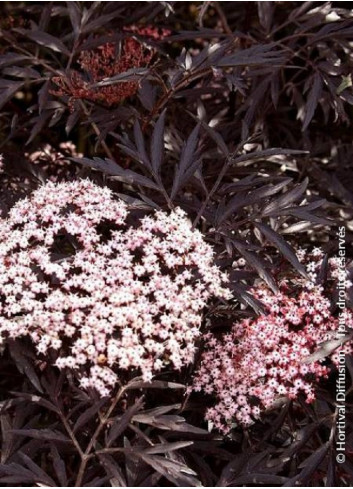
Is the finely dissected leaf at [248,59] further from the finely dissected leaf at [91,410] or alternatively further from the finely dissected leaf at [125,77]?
the finely dissected leaf at [91,410]

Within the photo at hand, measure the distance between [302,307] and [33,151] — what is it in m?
1.42

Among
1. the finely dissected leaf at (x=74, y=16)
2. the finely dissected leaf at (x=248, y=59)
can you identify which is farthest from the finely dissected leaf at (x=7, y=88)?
the finely dissected leaf at (x=248, y=59)

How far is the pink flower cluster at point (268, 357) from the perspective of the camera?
1945 mm

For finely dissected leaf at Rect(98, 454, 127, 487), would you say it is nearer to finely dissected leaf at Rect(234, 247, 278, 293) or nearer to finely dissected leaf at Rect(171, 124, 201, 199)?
finely dissected leaf at Rect(234, 247, 278, 293)

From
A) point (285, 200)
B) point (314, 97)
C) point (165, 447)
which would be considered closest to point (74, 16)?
point (314, 97)

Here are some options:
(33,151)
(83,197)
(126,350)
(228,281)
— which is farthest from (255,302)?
(33,151)

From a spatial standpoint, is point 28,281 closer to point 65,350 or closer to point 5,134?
point 65,350

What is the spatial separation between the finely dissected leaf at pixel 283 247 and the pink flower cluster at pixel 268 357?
9 cm

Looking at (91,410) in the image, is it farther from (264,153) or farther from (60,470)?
(264,153)

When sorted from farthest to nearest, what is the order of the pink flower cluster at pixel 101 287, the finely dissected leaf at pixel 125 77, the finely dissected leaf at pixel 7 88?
1. the finely dissected leaf at pixel 7 88
2. the finely dissected leaf at pixel 125 77
3. the pink flower cluster at pixel 101 287

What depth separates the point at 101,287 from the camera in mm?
1832

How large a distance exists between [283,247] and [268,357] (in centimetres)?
29

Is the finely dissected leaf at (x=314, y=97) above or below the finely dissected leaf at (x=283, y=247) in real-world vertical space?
above

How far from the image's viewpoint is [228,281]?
1981 millimetres
